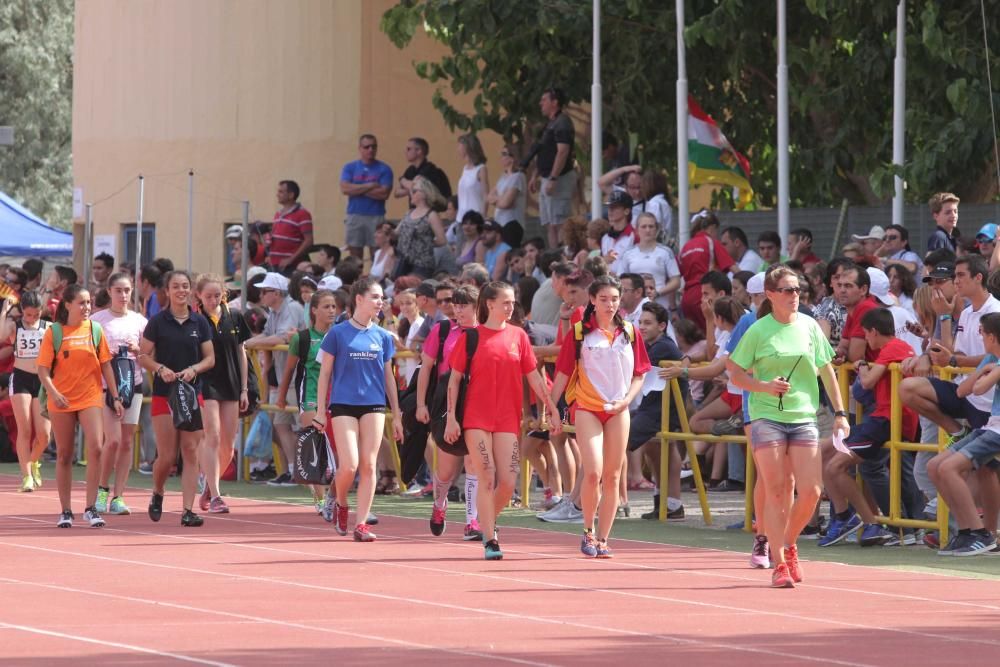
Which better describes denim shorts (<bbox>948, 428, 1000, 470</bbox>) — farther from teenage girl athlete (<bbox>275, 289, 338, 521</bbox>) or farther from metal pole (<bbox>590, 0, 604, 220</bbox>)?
metal pole (<bbox>590, 0, 604, 220</bbox>)

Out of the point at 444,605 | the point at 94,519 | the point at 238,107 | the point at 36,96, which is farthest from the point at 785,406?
the point at 36,96

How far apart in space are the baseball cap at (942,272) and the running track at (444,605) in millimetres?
2722

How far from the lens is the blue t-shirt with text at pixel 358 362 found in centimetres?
1545

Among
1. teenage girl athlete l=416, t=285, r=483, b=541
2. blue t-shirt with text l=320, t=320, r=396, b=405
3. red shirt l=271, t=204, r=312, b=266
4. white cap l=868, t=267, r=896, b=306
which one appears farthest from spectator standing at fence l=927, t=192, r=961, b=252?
red shirt l=271, t=204, r=312, b=266

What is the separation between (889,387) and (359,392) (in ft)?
12.8

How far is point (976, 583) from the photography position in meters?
13.2

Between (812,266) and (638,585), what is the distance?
5.99 m

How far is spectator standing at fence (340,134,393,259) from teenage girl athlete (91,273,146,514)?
7.82 m

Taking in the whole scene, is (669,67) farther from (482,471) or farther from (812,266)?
(482,471)

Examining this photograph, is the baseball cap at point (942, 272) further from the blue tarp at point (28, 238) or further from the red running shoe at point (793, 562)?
the blue tarp at point (28, 238)

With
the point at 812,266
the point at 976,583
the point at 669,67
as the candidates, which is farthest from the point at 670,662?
the point at 669,67

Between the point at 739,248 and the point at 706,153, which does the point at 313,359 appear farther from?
the point at 706,153

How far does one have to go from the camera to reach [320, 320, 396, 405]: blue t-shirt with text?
50.7ft

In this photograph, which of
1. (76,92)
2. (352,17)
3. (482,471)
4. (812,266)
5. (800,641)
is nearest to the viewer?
(800,641)
